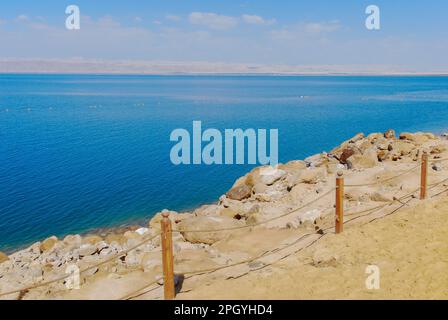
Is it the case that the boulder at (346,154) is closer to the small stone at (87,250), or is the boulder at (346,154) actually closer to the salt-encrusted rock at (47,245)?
the small stone at (87,250)

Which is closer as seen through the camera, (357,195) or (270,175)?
(357,195)

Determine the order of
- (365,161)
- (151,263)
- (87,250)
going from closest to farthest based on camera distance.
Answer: (151,263) → (87,250) → (365,161)

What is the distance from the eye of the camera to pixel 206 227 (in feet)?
43.1

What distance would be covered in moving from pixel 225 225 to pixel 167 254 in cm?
563

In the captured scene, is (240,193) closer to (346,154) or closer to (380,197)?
(380,197)

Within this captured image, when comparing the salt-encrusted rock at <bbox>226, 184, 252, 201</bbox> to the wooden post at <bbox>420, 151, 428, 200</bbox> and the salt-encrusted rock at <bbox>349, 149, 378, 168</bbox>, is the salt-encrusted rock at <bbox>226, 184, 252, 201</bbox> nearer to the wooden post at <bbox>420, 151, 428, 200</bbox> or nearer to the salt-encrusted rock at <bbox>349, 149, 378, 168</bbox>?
the salt-encrusted rock at <bbox>349, 149, 378, 168</bbox>

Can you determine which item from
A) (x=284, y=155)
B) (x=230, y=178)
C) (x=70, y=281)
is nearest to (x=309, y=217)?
(x=70, y=281)

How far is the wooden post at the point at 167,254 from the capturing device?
781cm

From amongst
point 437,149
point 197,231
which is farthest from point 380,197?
point 437,149

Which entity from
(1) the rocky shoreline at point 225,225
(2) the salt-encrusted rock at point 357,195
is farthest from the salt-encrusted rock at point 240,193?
(2) the salt-encrusted rock at point 357,195

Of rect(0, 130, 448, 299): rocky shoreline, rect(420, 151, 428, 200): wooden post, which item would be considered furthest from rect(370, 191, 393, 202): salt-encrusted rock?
rect(420, 151, 428, 200): wooden post
